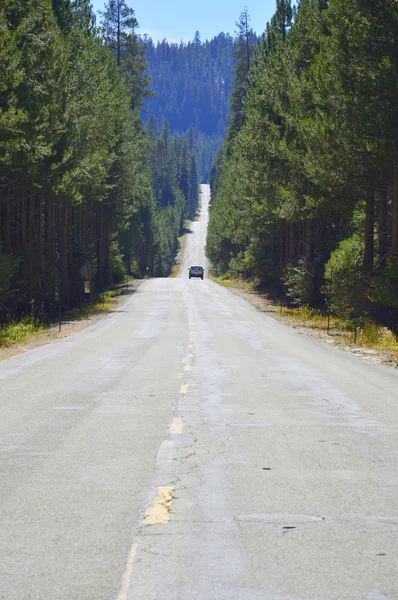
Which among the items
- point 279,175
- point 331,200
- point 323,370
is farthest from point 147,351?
point 279,175

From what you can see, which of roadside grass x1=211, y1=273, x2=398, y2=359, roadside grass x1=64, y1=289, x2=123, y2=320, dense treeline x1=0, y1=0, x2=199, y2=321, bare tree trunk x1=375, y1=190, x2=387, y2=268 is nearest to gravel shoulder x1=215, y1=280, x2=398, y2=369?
roadside grass x1=211, y1=273, x2=398, y2=359

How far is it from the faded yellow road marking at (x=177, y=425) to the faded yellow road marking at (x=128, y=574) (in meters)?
3.99

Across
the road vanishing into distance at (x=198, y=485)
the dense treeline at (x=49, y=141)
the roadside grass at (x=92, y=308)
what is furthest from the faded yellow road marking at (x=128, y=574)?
the roadside grass at (x=92, y=308)

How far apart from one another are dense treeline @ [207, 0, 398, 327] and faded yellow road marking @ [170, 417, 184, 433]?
13.8m

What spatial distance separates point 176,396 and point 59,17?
32.5m

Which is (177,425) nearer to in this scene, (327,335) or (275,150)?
(327,335)

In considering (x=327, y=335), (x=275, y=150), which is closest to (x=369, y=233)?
(x=327, y=335)

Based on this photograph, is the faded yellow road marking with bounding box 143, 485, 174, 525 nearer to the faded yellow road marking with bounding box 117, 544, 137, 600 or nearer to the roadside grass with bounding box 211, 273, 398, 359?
the faded yellow road marking with bounding box 117, 544, 137, 600

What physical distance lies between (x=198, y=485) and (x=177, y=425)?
9.17ft

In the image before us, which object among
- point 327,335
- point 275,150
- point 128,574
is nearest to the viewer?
point 128,574

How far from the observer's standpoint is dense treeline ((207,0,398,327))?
23.0m

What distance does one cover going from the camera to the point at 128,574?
4277 mm

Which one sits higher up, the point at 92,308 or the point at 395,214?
the point at 395,214

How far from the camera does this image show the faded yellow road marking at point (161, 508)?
5309 millimetres
